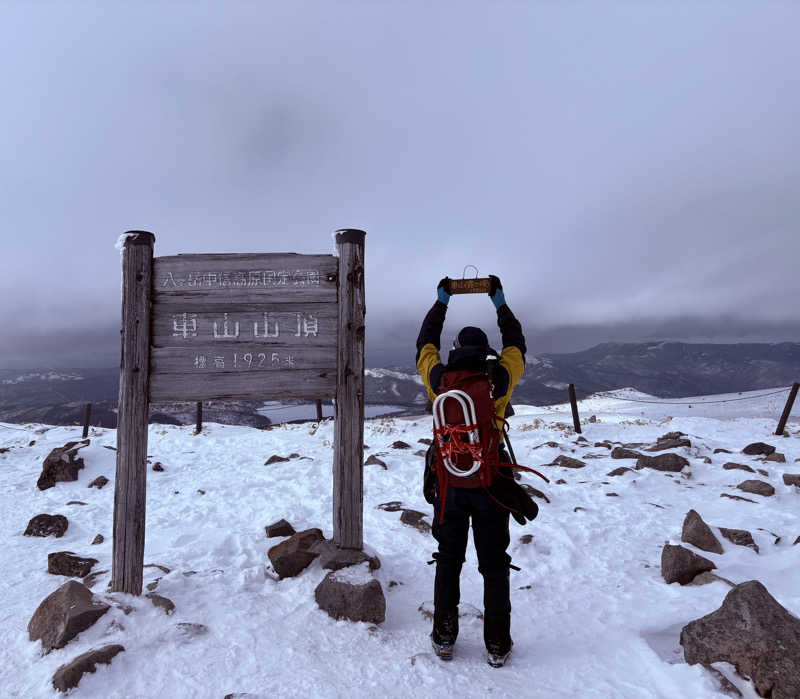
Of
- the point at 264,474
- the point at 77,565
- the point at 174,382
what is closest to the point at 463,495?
the point at 174,382

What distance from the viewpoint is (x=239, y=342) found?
469 cm

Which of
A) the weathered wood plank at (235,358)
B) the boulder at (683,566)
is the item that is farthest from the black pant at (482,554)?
the boulder at (683,566)

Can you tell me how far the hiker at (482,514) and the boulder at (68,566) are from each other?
4.25m

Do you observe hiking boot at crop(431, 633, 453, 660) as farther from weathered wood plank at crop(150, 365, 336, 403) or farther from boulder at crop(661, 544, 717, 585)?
boulder at crop(661, 544, 717, 585)

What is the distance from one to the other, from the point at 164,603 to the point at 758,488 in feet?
32.5

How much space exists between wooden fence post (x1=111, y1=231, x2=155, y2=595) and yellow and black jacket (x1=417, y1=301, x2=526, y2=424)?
2.88 m

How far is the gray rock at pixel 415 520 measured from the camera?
6383 mm

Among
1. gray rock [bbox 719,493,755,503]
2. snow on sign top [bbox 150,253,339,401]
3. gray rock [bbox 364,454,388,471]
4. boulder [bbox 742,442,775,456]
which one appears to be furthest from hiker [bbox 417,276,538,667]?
boulder [bbox 742,442,775,456]

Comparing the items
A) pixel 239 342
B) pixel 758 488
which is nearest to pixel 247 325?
pixel 239 342

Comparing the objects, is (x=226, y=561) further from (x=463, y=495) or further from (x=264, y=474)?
(x=264, y=474)

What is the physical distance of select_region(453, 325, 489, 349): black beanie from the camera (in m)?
3.69

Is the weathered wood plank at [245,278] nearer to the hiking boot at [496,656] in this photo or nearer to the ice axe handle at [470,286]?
the ice axe handle at [470,286]

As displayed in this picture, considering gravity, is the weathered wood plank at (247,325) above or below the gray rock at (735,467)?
above

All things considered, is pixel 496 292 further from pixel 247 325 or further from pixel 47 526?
pixel 47 526
